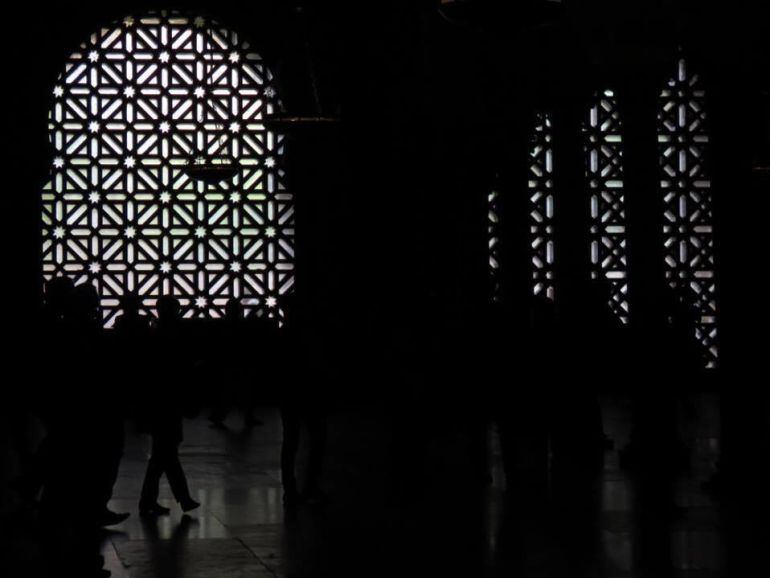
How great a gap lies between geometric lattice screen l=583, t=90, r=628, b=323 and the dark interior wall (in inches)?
64.4

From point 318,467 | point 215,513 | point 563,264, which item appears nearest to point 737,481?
point 318,467

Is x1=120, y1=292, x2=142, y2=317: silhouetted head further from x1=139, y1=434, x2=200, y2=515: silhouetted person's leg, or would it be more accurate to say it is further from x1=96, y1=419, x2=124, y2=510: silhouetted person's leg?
x1=96, y1=419, x2=124, y2=510: silhouetted person's leg

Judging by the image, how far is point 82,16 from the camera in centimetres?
2208

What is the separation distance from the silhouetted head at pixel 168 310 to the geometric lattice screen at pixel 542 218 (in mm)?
12195

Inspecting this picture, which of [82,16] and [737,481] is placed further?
[82,16]

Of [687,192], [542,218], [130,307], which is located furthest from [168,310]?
[687,192]

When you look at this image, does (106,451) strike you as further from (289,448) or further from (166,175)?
(166,175)

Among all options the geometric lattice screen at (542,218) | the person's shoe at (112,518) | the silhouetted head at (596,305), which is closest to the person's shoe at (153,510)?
the person's shoe at (112,518)

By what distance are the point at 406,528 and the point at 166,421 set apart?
1.99 meters

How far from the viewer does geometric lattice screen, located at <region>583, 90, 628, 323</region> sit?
23.4 meters

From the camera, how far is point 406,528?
33.8 ft

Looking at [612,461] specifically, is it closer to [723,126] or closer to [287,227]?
[723,126]

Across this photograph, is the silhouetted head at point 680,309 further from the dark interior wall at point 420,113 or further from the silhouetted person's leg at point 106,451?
the silhouetted person's leg at point 106,451

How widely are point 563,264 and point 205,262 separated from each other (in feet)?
23.6
